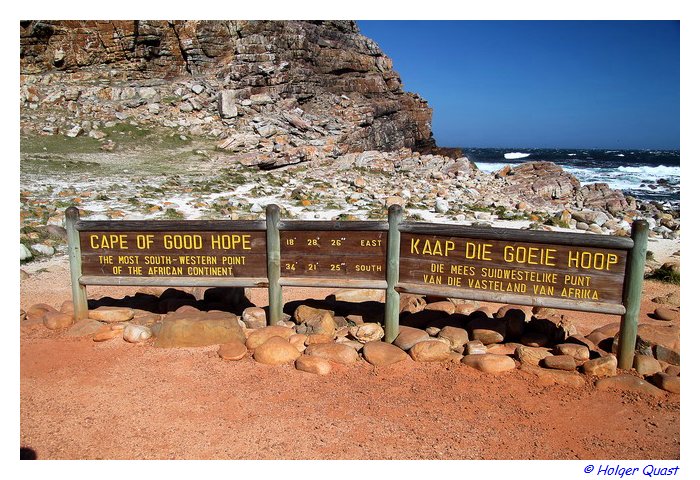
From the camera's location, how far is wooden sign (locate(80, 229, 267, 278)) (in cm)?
592

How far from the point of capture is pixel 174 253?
600cm

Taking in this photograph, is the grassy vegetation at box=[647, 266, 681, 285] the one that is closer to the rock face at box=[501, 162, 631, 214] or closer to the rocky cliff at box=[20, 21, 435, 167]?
the rock face at box=[501, 162, 631, 214]

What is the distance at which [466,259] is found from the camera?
17.9 ft

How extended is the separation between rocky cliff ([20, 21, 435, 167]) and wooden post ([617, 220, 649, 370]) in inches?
947

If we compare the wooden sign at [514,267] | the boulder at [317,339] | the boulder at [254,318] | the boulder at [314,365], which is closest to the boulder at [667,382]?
the wooden sign at [514,267]

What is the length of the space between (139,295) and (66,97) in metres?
29.7

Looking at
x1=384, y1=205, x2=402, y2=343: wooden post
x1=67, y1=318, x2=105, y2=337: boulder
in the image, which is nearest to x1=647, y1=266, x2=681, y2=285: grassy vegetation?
x1=384, y1=205, x2=402, y2=343: wooden post

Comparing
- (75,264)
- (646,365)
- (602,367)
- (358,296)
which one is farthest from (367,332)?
(75,264)

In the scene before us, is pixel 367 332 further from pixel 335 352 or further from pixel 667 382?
pixel 667 382

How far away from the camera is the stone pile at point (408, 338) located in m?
5.05

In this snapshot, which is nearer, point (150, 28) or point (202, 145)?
point (202, 145)

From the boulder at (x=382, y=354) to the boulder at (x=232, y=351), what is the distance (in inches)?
51.0

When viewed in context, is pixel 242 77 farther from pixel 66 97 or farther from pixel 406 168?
pixel 406 168

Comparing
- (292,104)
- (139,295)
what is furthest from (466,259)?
(292,104)
